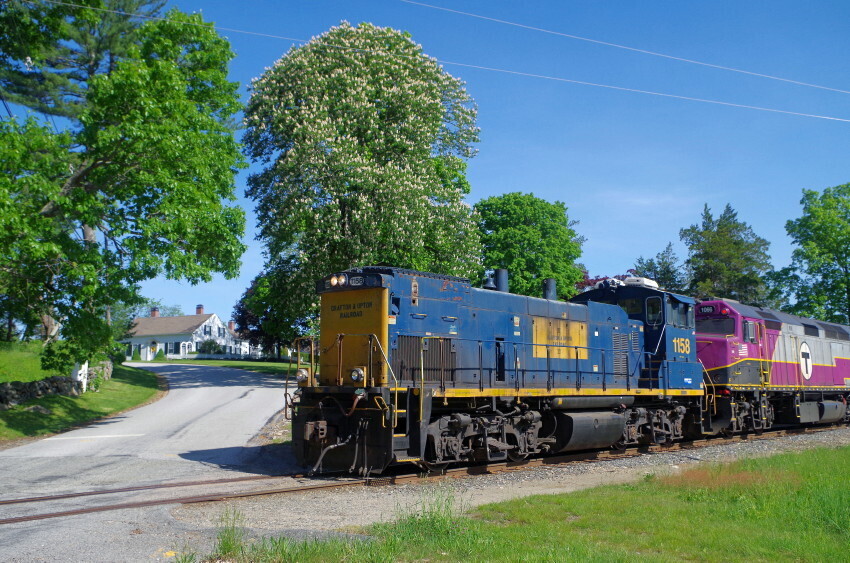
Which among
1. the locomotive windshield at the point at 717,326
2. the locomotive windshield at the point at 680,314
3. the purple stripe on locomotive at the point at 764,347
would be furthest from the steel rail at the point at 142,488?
the locomotive windshield at the point at 717,326

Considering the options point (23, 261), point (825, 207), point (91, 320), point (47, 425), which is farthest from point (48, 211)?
point (825, 207)

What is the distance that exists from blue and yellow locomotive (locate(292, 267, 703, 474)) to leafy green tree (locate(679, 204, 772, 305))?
3869 cm

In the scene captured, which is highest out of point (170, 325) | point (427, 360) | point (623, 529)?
point (170, 325)

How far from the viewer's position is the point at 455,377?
12.2 metres

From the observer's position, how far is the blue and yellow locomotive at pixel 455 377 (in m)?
11.0

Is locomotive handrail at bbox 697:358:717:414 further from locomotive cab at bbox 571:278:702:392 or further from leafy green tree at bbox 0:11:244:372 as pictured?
leafy green tree at bbox 0:11:244:372

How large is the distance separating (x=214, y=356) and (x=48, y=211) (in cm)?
6215

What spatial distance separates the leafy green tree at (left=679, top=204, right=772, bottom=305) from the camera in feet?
167

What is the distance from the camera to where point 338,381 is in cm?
1144

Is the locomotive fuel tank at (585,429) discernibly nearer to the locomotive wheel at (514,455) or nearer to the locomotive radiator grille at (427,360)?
the locomotive wheel at (514,455)

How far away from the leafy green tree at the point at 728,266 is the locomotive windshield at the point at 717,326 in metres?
32.3

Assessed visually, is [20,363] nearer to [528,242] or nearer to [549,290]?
[549,290]

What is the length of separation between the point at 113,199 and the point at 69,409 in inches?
318

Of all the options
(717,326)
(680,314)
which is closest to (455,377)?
(680,314)
